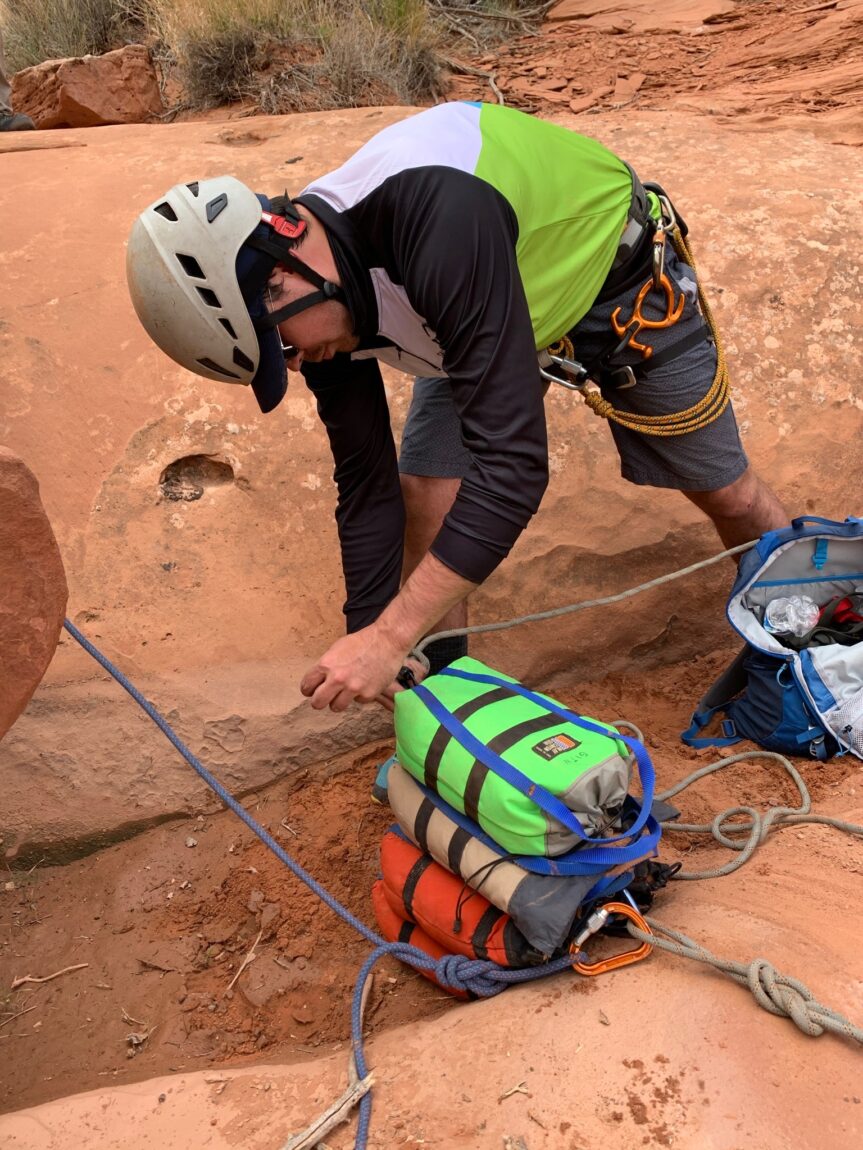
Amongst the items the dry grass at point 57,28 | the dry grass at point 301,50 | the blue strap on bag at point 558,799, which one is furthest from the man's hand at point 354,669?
the dry grass at point 57,28

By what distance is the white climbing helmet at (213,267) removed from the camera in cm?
177

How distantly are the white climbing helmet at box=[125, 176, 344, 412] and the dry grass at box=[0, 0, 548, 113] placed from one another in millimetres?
4788

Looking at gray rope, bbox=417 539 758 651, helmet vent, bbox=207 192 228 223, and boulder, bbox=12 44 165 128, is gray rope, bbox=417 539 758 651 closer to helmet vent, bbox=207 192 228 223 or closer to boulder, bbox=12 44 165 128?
helmet vent, bbox=207 192 228 223

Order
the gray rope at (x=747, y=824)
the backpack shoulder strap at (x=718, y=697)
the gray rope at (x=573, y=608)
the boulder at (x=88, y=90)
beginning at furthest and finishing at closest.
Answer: the boulder at (x=88, y=90), the backpack shoulder strap at (x=718, y=697), the gray rope at (x=573, y=608), the gray rope at (x=747, y=824)

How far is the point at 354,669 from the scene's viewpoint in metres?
1.88

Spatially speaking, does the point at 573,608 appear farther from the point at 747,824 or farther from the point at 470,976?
the point at 470,976

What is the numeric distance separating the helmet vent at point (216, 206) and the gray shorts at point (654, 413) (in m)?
0.77

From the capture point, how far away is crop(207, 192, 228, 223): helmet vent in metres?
1.76

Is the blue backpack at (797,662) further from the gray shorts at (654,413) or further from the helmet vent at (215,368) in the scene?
the helmet vent at (215,368)

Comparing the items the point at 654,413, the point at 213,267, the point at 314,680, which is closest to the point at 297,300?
the point at 213,267

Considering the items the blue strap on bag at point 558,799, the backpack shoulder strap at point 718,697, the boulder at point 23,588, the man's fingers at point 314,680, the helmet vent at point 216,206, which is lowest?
the backpack shoulder strap at point 718,697

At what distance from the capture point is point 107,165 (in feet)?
11.7

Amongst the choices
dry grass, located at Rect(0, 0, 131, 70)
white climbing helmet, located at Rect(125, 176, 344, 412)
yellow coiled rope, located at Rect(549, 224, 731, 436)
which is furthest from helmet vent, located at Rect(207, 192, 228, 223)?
dry grass, located at Rect(0, 0, 131, 70)

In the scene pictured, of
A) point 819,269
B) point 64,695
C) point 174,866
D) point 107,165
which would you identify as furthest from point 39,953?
point 819,269
